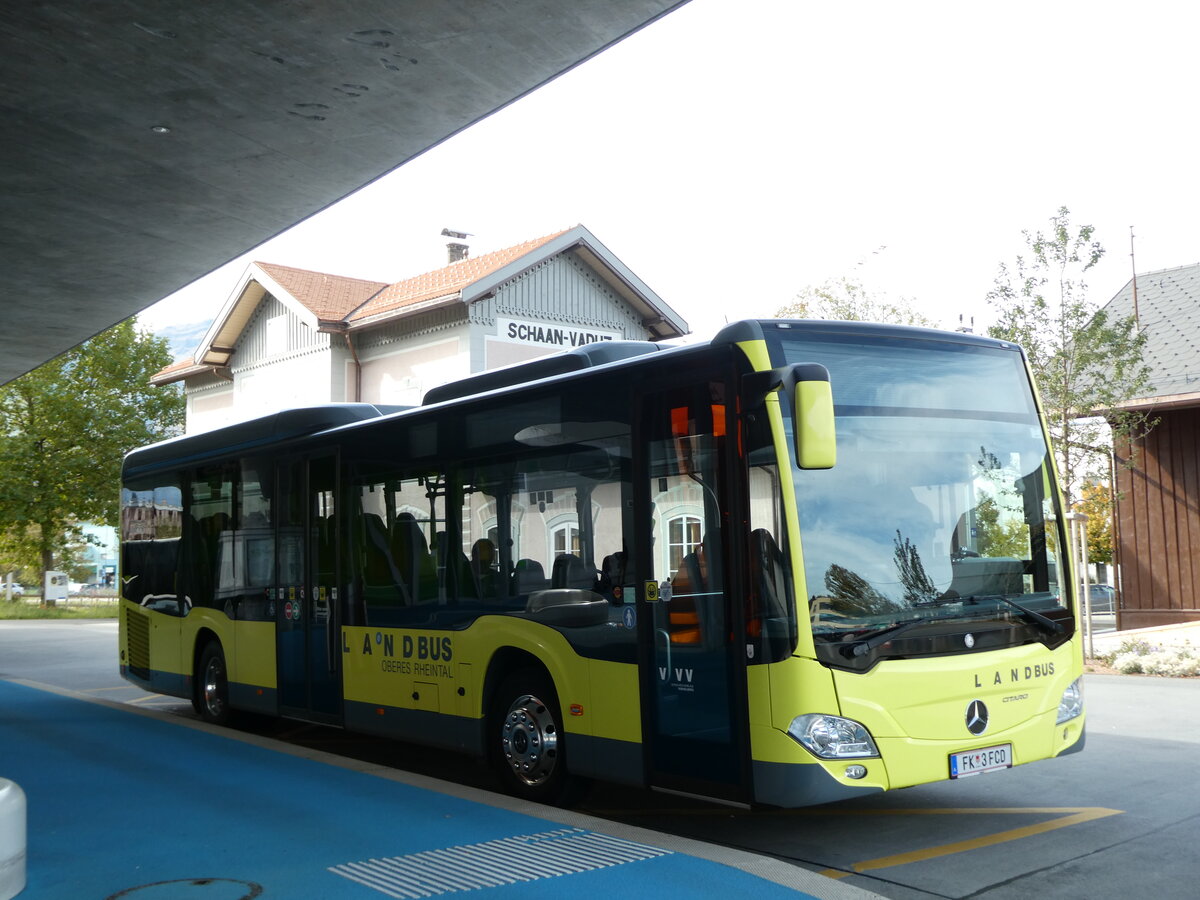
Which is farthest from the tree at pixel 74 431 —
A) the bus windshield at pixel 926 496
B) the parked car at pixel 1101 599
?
the bus windshield at pixel 926 496

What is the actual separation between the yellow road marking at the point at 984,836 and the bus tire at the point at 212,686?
717cm

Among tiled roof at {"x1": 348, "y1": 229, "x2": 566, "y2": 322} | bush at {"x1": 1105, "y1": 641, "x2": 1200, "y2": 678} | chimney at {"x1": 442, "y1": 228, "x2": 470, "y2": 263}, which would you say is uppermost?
chimney at {"x1": 442, "y1": 228, "x2": 470, "y2": 263}

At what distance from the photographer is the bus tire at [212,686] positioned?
1262 cm

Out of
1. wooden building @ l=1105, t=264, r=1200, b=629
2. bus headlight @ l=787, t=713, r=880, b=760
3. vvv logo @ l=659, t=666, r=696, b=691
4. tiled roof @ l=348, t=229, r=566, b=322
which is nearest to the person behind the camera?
bus headlight @ l=787, t=713, r=880, b=760

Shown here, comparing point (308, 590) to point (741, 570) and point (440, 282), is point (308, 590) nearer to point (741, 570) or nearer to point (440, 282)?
point (741, 570)

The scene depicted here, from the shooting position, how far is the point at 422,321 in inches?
1238

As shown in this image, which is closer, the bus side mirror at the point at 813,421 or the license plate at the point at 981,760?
the bus side mirror at the point at 813,421

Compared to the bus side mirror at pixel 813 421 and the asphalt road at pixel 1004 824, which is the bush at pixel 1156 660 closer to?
the asphalt road at pixel 1004 824

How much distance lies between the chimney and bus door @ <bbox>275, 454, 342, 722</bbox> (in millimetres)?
26494

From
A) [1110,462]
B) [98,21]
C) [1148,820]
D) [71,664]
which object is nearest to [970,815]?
[1148,820]

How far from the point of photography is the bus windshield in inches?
259

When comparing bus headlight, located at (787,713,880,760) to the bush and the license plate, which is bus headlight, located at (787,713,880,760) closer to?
the license plate

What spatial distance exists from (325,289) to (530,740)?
29.6 meters

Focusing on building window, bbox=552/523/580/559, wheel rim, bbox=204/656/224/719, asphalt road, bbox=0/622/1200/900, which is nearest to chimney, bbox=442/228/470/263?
wheel rim, bbox=204/656/224/719
